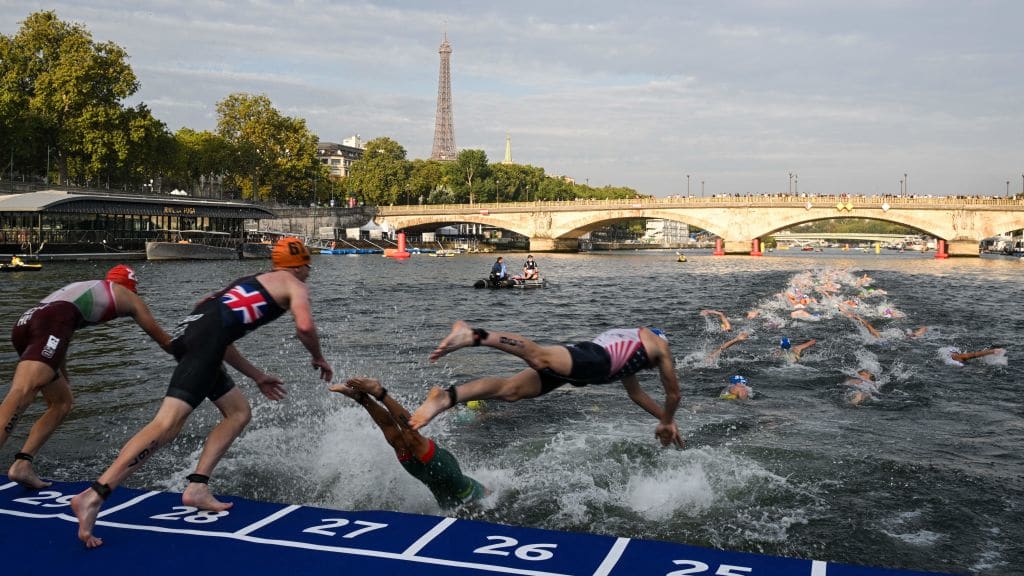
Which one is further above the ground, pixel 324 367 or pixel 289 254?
pixel 289 254

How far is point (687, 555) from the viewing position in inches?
225

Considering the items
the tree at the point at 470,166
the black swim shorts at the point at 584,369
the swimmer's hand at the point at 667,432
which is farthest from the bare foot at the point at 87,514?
the tree at the point at 470,166

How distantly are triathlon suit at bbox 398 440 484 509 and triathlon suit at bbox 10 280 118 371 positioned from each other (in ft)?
9.87

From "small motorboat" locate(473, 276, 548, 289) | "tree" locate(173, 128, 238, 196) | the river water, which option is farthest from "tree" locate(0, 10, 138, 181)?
the river water

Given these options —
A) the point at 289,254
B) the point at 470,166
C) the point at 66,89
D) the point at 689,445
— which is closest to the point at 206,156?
the point at 66,89

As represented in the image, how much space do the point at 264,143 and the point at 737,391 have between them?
3487 inches

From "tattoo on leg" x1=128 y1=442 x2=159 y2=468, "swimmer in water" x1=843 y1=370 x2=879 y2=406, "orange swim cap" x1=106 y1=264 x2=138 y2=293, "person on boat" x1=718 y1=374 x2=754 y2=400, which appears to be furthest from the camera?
"person on boat" x1=718 y1=374 x2=754 y2=400

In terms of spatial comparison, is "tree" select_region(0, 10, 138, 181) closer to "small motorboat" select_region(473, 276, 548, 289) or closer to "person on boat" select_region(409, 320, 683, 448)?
"small motorboat" select_region(473, 276, 548, 289)

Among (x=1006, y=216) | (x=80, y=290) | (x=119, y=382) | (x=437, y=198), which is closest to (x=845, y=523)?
(x=80, y=290)

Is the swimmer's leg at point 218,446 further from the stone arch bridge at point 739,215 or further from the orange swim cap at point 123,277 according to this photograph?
the stone arch bridge at point 739,215

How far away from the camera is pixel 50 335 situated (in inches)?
274

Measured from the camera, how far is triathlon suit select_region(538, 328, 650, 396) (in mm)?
7148

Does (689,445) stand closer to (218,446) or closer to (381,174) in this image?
(218,446)

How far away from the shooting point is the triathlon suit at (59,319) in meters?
6.95
